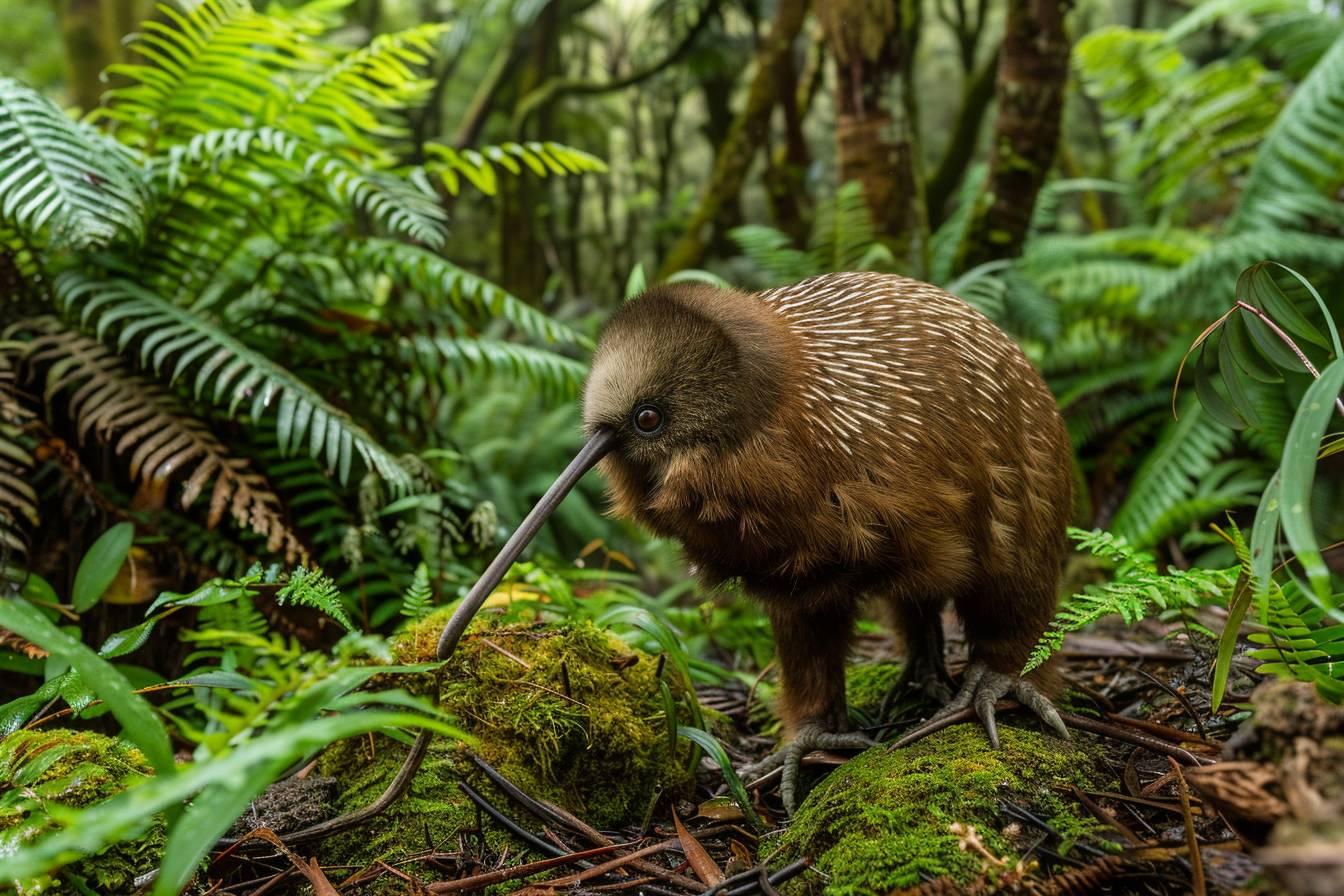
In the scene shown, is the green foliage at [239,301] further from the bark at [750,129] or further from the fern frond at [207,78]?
the bark at [750,129]

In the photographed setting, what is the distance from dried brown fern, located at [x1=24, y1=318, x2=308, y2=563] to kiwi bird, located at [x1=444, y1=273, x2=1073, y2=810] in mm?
1835

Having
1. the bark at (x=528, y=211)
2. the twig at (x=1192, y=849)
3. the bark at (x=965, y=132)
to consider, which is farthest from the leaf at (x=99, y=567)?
the bark at (x=965, y=132)

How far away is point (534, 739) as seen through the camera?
3227 millimetres

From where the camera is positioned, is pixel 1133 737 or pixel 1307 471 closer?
pixel 1307 471

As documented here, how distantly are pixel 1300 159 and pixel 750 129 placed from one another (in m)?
4.09

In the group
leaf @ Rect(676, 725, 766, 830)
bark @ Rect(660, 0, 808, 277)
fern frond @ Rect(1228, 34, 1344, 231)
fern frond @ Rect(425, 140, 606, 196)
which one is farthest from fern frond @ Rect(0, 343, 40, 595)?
fern frond @ Rect(1228, 34, 1344, 231)

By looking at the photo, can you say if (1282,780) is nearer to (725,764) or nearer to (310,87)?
(725,764)

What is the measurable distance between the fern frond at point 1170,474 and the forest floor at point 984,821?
330 centimetres

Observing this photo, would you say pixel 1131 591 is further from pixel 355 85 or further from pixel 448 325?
pixel 355 85

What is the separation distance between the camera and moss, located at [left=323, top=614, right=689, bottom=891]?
307 centimetres

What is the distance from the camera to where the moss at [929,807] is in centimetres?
239

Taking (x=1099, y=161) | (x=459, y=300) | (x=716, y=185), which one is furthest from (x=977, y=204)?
(x=1099, y=161)

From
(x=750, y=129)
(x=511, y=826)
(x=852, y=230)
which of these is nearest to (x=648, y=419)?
(x=511, y=826)

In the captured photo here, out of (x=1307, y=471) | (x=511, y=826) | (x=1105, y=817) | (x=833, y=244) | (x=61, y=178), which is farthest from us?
(x=833, y=244)
